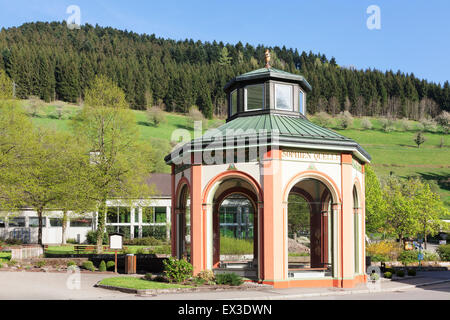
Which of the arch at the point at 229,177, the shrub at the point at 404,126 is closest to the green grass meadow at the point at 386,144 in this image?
the shrub at the point at 404,126

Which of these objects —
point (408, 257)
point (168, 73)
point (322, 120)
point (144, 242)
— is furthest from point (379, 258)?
point (168, 73)

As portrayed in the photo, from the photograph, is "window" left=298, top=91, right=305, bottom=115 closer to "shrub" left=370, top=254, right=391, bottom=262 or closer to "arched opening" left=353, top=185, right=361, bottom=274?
"arched opening" left=353, top=185, right=361, bottom=274

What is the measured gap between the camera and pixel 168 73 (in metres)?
148

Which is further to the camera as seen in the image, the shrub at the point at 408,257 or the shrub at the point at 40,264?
the shrub at the point at 408,257

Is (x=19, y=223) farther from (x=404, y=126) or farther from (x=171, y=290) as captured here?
(x=404, y=126)

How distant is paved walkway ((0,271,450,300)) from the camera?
16875 mm

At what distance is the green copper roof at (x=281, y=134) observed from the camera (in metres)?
20.0

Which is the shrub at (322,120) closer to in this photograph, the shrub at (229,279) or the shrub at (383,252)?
the shrub at (383,252)

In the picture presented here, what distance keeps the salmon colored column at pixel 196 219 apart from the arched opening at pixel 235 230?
2.63 ft

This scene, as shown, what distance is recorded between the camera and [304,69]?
17450cm

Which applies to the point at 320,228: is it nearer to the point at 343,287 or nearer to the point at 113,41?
the point at 343,287

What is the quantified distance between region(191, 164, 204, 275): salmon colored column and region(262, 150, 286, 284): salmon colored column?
2.83 metres

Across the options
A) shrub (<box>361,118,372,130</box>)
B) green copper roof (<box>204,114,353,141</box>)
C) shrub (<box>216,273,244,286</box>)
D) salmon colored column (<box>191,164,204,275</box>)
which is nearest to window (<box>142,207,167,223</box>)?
green copper roof (<box>204,114,353,141</box>)

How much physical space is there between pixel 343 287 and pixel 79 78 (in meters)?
123
